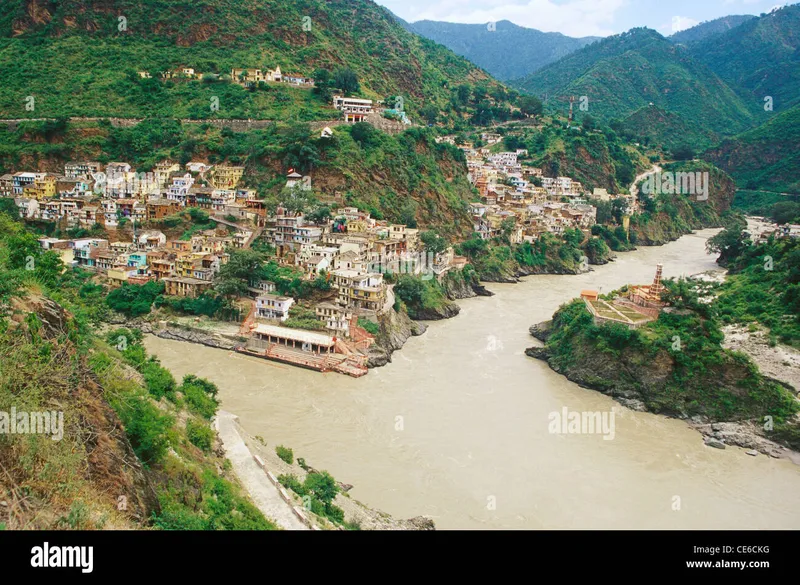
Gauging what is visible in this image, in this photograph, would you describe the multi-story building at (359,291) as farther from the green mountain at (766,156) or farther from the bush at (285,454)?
the green mountain at (766,156)

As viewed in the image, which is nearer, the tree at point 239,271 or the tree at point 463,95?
the tree at point 239,271

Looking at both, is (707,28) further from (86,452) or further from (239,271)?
(86,452)

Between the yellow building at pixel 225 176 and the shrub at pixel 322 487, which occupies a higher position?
the yellow building at pixel 225 176

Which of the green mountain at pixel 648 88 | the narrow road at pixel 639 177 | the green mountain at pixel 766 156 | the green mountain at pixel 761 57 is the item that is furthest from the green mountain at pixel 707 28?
the narrow road at pixel 639 177

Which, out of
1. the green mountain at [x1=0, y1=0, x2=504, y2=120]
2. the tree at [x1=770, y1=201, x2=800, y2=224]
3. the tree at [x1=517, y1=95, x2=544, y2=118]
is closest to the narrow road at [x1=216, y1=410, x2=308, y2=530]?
the green mountain at [x1=0, y1=0, x2=504, y2=120]

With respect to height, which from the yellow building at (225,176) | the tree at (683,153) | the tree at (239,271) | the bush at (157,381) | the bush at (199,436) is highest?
Result: the tree at (683,153)

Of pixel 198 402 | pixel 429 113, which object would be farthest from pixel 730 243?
pixel 198 402
